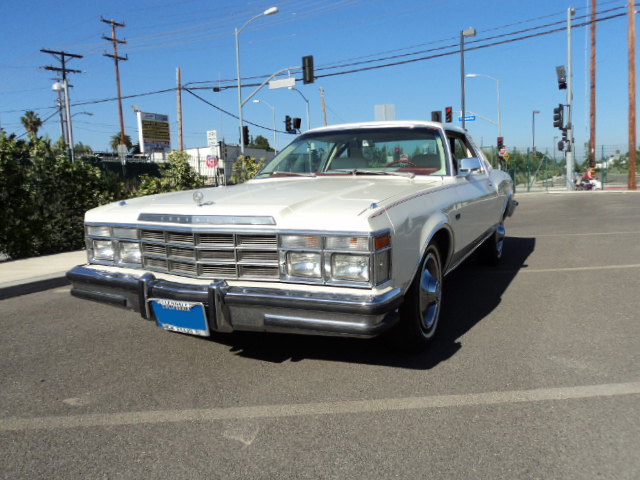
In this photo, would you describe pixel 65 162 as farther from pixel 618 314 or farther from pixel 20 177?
pixel 618 314

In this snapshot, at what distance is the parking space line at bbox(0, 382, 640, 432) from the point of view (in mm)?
2729

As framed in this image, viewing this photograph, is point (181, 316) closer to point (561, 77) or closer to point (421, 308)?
point (421, 308)

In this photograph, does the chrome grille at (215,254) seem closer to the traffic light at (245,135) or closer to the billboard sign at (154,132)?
the traffic light at (245,135)

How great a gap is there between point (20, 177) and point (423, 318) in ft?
22.0

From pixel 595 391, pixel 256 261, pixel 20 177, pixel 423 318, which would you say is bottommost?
pixel 595 391

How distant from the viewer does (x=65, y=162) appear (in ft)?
27.1

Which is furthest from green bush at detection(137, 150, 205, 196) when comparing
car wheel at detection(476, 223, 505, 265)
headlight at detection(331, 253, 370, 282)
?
headlight at detection(331, 253, 370, 282)

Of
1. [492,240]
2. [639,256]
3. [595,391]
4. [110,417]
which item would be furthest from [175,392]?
[639,256]

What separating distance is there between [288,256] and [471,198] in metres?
2.23

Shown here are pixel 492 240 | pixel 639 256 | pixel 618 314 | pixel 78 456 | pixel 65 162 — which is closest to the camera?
pixel 78 456

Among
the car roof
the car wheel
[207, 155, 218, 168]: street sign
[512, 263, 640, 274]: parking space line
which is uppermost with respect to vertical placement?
[207, 155, 218, 168]: street sign

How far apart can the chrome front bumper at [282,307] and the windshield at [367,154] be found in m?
1.82

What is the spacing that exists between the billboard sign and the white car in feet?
149

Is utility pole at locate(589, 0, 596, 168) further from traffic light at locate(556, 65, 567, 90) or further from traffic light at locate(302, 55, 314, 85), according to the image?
traffic light at locate(302, 55, 314, 85)
